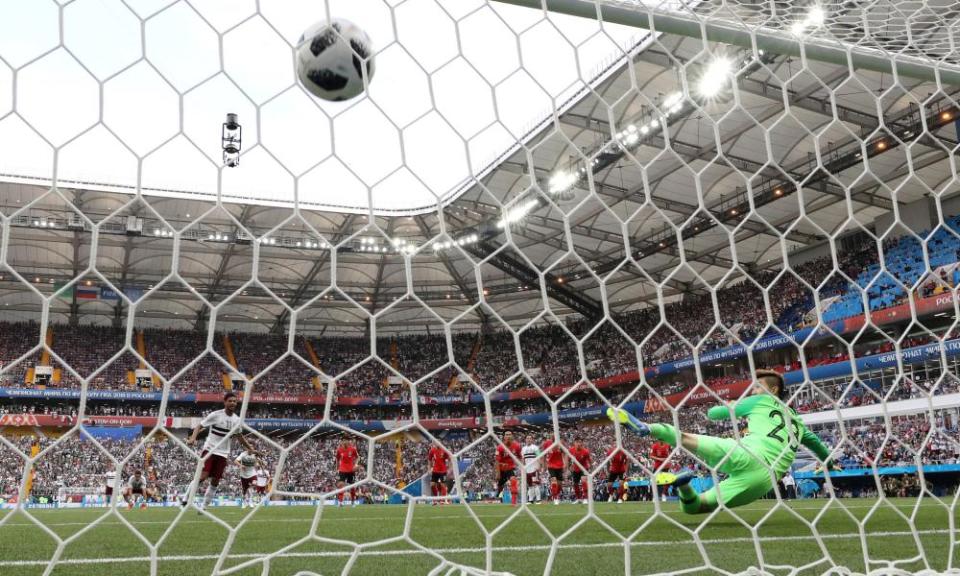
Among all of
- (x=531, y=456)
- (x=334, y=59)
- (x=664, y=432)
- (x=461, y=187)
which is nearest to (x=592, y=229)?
(x=531, y=456)

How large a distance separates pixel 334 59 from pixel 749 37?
196 cm

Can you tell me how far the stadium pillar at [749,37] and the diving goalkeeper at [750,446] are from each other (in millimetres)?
1600

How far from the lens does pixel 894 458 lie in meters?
15.7

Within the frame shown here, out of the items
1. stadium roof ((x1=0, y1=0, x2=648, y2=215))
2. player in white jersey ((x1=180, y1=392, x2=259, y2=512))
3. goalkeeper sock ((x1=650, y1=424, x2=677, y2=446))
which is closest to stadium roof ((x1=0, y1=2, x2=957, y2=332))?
player in white jersey ((x1=180, y1=392, x2=259, y2=512))

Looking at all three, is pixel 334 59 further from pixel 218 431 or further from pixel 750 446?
pixel 218 431

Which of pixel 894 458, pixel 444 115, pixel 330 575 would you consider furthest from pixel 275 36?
pixel 894 458

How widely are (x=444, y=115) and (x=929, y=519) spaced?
4.93 m

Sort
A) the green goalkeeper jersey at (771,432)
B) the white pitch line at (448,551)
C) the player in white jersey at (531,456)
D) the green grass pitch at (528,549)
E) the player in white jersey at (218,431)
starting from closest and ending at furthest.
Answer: the green grass pitch at (528,549) → the white pitch line at (448,551) → the green goalkeeper jersey at (771,432) → the player in white jersey at (218,431) → the player in white jersey at (531,456)

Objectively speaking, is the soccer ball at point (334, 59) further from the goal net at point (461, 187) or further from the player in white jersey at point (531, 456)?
the player in white jersey at point (531, 456)

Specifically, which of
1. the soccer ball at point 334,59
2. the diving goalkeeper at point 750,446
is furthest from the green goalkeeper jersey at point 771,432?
the soccer ball at point 334,59

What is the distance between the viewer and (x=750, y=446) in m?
3.46

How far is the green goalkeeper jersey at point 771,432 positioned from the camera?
3.41m

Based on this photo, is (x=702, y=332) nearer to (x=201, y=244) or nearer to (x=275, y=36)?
(x=201, y=244)

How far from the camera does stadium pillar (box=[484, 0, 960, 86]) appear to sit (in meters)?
3.13
